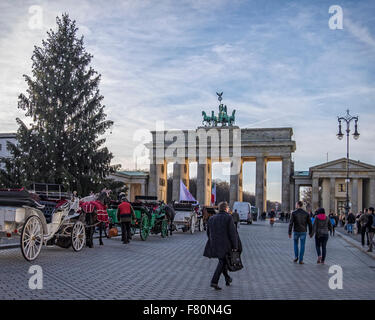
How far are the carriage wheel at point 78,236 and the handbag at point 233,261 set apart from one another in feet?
23.9

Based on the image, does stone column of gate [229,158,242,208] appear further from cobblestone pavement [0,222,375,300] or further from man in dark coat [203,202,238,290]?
man in dark coat [203,202,238,290]

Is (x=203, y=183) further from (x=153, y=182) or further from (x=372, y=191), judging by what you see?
(x=372, y=191)

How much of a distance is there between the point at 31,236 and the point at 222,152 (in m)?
66.4

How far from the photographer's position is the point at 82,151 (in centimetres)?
3195

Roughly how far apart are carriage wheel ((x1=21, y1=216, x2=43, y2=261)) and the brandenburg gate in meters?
63.9

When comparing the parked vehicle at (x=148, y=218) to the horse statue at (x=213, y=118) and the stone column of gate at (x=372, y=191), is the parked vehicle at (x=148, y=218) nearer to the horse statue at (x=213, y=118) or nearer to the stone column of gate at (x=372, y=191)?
the horse statue at (x=213, y=118)

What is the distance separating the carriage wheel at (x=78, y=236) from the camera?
1545cm

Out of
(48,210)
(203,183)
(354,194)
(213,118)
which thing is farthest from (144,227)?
(354,194)

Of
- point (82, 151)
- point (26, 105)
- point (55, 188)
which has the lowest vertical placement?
point (55, 188)

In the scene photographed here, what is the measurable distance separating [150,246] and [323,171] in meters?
63.5

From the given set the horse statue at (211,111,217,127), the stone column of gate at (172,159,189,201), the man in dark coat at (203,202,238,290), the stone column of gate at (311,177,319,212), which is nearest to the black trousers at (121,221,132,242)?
the man in dark coat at (203,202,238,290)

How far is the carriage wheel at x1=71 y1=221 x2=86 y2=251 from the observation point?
1545 centimetres
